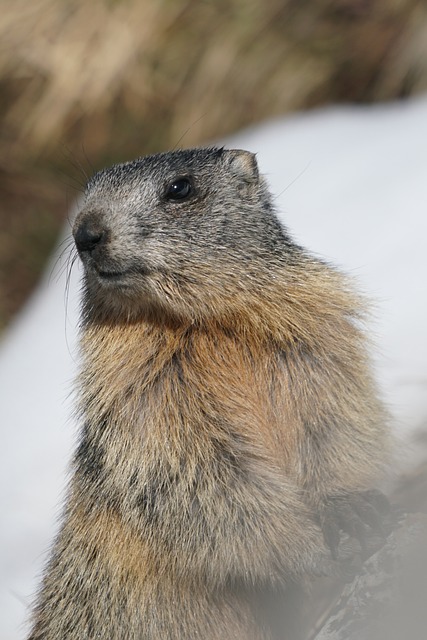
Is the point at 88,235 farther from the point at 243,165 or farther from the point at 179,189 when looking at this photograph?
the point at 243,165

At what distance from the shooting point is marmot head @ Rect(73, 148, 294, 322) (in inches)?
148

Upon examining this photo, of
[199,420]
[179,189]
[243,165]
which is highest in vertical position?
[243,165]

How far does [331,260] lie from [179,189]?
7.93 ft

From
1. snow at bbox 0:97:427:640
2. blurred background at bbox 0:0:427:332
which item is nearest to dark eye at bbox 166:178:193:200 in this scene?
snow at bbox 0:97:427:640

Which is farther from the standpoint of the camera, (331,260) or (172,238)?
(331,260)

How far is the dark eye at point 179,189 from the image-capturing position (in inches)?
156

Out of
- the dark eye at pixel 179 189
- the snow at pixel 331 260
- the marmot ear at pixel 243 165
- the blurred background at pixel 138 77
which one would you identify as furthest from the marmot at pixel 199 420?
the blurred background at pixel 138 77

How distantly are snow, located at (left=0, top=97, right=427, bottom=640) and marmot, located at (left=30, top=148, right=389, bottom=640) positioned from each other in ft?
1.80

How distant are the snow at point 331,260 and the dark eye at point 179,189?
2.96 ft

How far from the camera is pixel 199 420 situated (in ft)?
12.2

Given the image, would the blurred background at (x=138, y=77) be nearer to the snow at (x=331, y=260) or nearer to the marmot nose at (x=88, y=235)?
the snow at (x=331, y=260)

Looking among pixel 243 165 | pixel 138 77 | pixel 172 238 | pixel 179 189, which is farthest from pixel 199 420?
pixel 138 77

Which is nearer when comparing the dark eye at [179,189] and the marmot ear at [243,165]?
the dark eye at [179,189]

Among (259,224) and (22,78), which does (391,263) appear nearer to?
(259,224)
